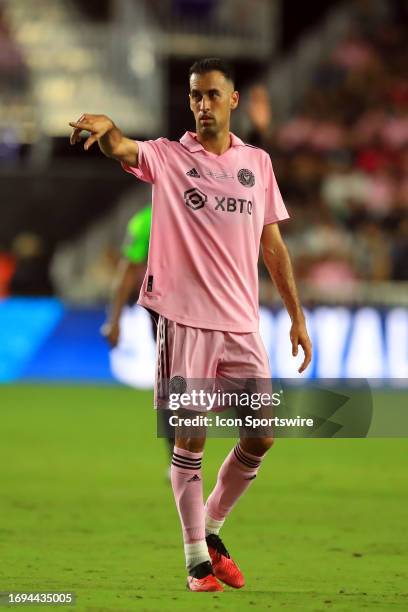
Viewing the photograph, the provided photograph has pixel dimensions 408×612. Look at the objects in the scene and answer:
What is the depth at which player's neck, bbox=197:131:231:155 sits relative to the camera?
6.11 meters

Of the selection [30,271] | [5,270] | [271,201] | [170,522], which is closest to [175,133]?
[30,271]

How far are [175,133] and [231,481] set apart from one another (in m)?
A: 10.5

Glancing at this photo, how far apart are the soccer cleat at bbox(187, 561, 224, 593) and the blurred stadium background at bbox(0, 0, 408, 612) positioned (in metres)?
0.12

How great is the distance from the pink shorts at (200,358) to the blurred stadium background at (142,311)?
0.96m

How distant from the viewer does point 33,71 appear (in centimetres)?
2230

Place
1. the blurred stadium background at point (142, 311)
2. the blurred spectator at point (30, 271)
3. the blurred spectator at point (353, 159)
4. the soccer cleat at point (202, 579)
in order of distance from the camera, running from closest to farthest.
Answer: the soccer cleat at point (202, 579), the blurred stadium background at point (142, 311), the blurred spectator at point (353, 159), the blurred spectator at point (30, 271)

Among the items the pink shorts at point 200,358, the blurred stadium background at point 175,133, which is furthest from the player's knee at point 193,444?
the blurred stadium background at point 175,133

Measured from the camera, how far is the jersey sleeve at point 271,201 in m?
6.30

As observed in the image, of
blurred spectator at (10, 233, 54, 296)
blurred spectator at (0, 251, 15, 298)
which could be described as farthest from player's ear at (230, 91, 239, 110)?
blurred spectator at (0, 251, 15, 298)

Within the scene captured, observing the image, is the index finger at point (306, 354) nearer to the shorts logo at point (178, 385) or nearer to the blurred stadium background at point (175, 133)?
the shorts logo at point (178, 385)

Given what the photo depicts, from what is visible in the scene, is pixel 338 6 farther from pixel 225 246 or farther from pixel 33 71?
pixel 225 246

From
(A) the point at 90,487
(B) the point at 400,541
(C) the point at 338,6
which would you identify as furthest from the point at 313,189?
(B) the point at 400,541

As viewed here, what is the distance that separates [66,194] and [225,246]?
16.0 meters

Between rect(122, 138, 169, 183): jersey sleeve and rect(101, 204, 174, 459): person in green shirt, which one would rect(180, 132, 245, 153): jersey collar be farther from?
rect(101, 204, 174, 459): person in green shirt
